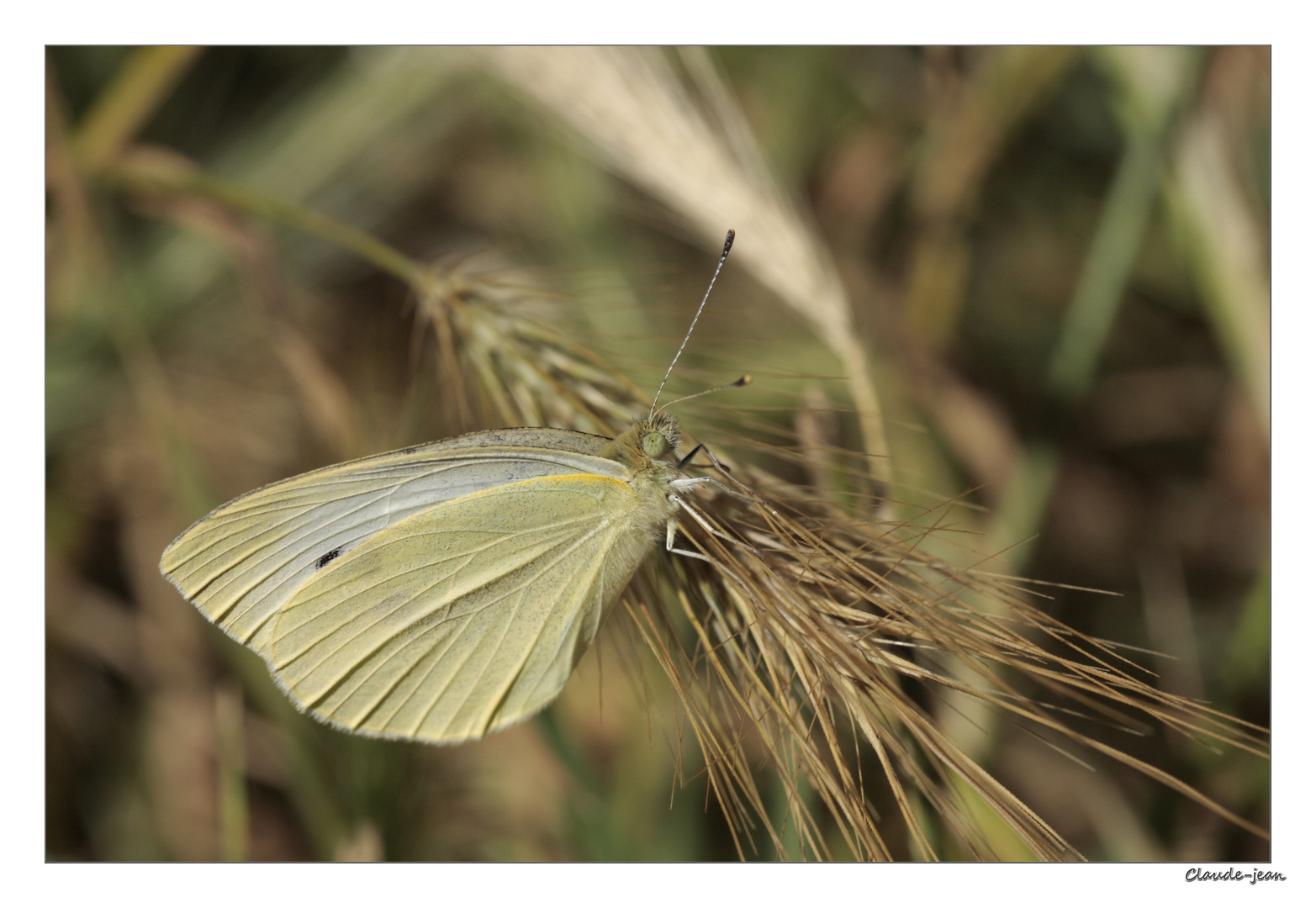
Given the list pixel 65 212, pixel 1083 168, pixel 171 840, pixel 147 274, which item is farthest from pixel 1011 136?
pixel 171 840

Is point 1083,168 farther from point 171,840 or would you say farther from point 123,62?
point 171,840

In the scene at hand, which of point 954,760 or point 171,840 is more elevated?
point 954,760

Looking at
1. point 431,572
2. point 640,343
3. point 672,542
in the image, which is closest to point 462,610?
point 431,572

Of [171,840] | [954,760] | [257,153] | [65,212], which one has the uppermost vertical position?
[257,153]


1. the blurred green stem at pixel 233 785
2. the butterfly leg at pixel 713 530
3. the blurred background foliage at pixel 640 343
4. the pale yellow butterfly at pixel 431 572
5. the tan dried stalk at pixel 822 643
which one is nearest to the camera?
the tan dried stalk at pixel 822 643

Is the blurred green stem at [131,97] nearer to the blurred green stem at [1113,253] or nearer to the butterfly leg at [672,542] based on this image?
the butterfly leg at [672,542]

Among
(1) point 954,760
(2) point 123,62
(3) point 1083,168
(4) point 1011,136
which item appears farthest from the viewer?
(3) point 1083,168

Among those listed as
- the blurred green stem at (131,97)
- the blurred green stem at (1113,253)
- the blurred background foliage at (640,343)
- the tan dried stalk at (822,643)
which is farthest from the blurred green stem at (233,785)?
the blurred green stem at (1113,253)
